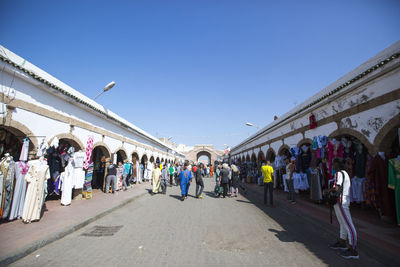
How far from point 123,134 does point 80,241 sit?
9554mm

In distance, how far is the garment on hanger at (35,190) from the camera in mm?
4916

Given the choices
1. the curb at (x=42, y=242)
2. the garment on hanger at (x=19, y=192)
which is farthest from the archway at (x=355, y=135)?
the garment on hanger at (x=19, y=192)

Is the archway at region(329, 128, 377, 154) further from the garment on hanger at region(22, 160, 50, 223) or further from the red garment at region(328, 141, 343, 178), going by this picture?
the garment on hanger at region(22, 160, 50, 223)

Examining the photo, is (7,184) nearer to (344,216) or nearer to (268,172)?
(344,216)

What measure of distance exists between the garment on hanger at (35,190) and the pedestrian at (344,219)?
7181 mm

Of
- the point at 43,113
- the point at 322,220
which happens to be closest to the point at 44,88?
the point at 43,113

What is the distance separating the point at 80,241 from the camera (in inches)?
156

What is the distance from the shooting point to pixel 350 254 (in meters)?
3.34

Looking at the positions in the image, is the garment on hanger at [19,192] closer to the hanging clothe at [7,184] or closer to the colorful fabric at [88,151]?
the hanging clothe at [7,184]

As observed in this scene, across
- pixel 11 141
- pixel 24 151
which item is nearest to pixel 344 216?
pixel 24 151

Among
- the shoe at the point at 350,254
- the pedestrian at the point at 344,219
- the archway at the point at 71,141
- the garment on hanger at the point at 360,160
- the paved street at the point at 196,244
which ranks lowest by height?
the paved street at the point at 196,244

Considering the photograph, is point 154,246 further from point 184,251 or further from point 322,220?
point 322,220

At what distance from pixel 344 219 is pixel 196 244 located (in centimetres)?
284

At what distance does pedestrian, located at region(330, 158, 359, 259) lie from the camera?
333 cm
